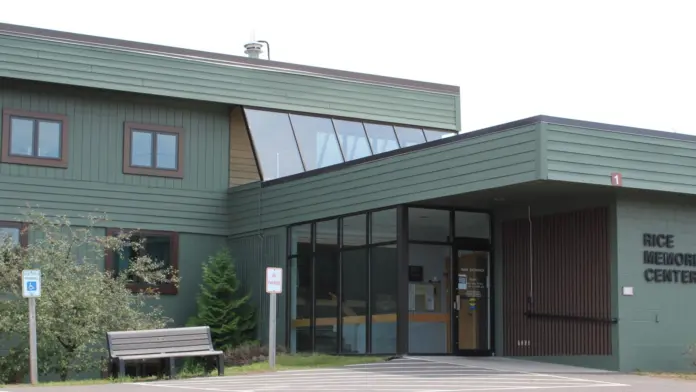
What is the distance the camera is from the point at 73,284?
2094 centimetres

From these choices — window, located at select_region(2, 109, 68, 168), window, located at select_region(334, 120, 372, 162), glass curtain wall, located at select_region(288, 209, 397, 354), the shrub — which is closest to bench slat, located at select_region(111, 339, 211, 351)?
the shrub

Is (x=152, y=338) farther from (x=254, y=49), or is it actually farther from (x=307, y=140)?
(x=254, y=49)

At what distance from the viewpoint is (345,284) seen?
22.6 meters

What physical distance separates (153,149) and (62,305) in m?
6.53

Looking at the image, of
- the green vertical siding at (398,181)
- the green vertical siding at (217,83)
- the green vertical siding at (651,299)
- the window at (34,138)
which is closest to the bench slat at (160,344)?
the green vertical siding at (398,181)

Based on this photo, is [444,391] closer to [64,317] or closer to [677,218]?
[677,218]

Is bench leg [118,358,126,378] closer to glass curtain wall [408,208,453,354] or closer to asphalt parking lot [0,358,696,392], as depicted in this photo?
asphalt parking lot [0,358,696,392]

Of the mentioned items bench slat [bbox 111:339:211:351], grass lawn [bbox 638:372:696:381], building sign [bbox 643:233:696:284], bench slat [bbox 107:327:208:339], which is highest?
building sign [bbox 643:233:696:284]

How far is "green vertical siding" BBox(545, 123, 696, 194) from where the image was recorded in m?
17.6

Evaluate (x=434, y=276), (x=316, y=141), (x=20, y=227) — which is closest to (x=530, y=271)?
(x=434, y=276)

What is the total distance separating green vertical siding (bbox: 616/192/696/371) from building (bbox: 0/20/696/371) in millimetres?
35

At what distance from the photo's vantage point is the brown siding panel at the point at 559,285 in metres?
19.3

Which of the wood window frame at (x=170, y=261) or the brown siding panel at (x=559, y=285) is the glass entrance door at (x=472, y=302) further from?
the wood window frame at (x=170, y=261)

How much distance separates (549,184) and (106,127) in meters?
11.6
